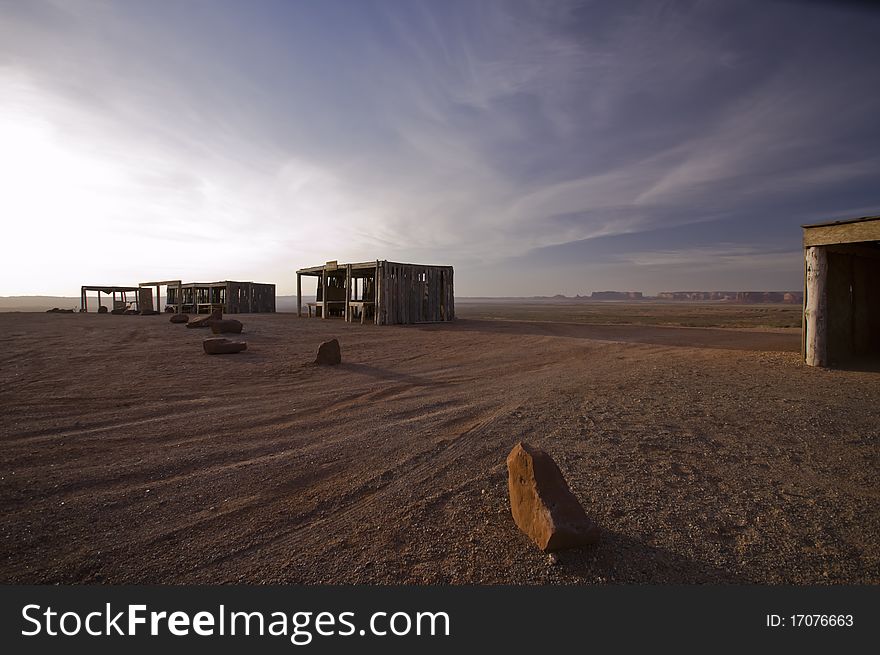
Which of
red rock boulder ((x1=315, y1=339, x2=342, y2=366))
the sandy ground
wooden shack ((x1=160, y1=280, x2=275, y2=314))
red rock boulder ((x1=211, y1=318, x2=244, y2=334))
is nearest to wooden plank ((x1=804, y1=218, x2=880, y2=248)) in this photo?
the sandy ground

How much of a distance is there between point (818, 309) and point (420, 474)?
8.74 metres

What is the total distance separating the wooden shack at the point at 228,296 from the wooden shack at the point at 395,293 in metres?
11.0

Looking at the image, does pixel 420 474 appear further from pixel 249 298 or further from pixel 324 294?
pixel 249 298

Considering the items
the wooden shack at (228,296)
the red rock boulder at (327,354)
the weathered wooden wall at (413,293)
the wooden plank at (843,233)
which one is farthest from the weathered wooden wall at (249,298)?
the wooden plank at (843,233)

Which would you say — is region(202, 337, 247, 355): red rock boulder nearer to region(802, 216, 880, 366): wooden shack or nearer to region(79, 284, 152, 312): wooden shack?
region(802, 216, 880, 366): wooden shack

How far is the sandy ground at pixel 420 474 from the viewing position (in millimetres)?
2270

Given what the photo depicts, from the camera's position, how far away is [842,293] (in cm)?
876

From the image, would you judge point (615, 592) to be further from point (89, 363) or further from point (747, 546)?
point (89, 363)

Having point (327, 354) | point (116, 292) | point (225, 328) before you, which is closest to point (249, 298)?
point (116, 292)

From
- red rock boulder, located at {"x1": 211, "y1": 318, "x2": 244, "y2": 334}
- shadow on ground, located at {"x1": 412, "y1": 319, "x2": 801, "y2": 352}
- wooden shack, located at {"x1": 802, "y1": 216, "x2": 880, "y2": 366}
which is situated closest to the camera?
wooden shack, located at {"x1": 802, "y1": 216, "x2": 880, "y2": 366}

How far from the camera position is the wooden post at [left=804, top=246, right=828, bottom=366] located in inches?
302

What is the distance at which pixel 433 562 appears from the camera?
89.4 inches

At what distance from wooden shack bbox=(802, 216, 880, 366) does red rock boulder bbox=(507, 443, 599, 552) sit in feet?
27.1

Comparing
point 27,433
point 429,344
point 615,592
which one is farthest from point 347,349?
point 615,592
